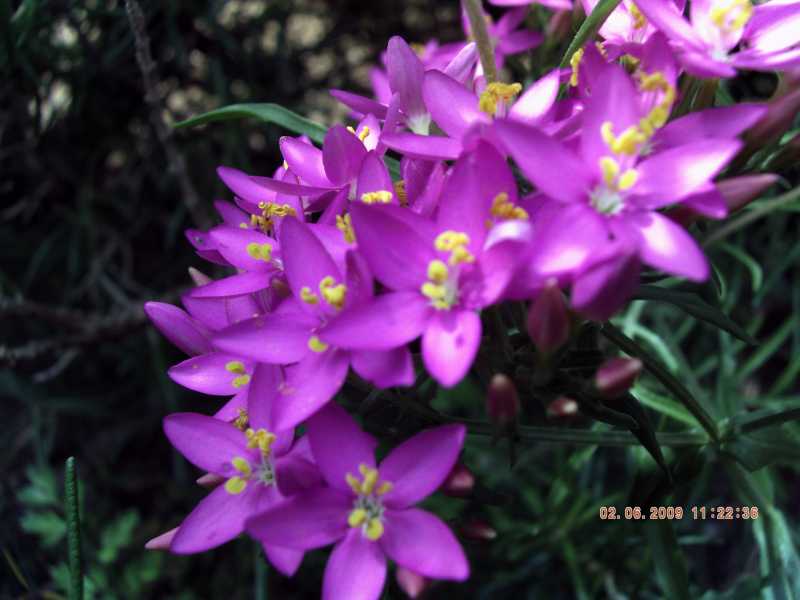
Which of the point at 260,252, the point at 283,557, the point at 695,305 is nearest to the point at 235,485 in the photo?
the point at 283,557

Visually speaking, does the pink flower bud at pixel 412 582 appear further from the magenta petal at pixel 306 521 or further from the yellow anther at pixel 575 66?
the yellow anther at pixel 575 66

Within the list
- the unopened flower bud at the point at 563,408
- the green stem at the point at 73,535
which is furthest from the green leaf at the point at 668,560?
the green stem at the point at 73,535

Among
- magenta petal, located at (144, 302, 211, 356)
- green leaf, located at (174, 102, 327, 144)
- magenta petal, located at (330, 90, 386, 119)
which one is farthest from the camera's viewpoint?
green leaf, located at (174, 102, 327, 144)

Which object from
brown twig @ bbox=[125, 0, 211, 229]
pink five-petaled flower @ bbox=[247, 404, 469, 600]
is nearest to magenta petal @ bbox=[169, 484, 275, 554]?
pink five-petaled flower @ bbox=[247, 404, 469, 600]

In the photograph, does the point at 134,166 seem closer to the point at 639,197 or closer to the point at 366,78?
the point at 366,78

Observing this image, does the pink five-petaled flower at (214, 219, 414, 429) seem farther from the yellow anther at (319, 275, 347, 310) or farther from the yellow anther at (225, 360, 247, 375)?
the yellow anther at (225, 360, 247, 375)

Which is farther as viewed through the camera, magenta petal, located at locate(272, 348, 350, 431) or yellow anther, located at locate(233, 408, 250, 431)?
yellow anther, located at locate(233, 408, 250, 431)
